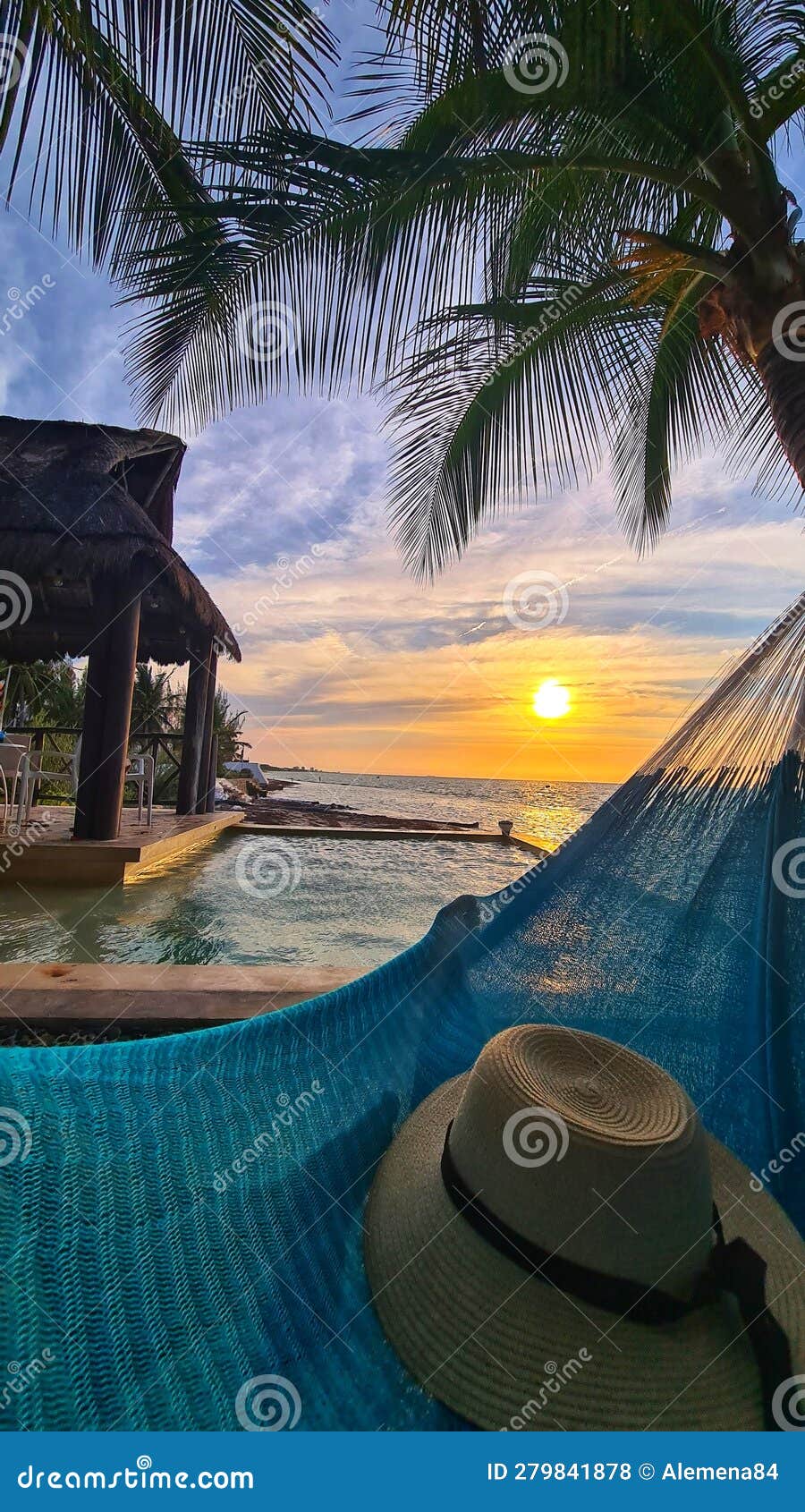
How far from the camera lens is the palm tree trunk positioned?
145 centimetres

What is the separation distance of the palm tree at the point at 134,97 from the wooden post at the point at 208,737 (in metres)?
5.37

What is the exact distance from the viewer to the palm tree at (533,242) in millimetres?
1505

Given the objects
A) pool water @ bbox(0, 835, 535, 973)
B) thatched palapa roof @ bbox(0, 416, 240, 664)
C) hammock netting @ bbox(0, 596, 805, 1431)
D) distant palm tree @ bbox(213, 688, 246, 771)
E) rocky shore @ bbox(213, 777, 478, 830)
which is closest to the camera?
hammock netting @ bbox(0, 596, 805, 1431)

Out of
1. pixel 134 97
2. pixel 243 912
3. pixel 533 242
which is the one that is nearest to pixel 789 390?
pixel 533 242

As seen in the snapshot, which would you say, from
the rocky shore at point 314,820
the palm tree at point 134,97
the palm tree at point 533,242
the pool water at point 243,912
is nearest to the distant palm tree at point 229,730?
the rocky shore at point 314,820

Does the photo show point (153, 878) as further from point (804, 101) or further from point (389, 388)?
point (804, 101)

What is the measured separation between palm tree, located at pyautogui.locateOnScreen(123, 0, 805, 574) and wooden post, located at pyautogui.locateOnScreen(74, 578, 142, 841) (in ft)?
8.67

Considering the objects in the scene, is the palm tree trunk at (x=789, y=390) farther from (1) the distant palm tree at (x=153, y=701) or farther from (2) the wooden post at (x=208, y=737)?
(1) the distant palm tree at (x=153, y=701)

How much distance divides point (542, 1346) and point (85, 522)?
503cm

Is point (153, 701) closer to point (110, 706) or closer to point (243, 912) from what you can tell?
point (110, 706)

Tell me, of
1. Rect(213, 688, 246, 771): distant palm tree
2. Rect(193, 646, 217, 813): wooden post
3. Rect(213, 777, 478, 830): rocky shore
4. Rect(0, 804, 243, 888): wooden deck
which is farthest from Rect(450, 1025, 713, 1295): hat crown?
Rect(213, 688, 246, 771): distant palm tree

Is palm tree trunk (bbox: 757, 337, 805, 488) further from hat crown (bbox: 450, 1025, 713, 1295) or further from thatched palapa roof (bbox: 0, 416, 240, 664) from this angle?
thatched palapa roof (bbox: 0, 416, 240, 664)

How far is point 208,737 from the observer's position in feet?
24.5
